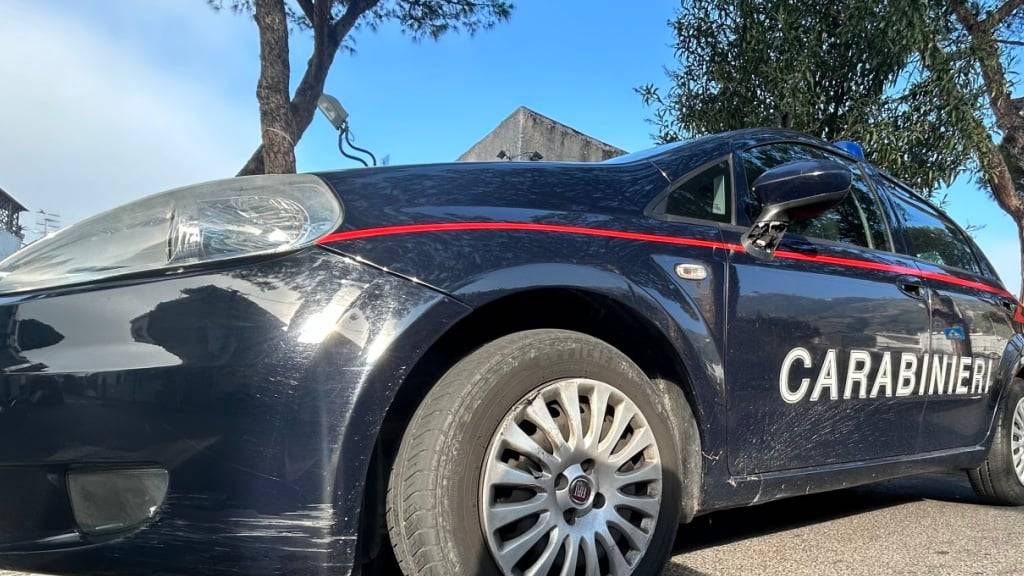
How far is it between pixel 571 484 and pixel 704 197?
113 cm

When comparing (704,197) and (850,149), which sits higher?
(850,149)

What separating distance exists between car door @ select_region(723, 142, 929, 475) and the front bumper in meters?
1.21

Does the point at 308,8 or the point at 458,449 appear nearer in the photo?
the point at 458,449

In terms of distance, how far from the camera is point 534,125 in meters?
6.65

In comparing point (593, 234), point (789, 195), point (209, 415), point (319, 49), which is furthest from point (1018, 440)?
point (319, 49)

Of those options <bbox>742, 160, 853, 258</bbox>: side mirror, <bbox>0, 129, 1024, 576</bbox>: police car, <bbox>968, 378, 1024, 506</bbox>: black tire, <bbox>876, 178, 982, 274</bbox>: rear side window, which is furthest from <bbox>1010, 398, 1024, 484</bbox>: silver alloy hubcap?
<bbox>742, 160, 853, 258</bbox>: side mirror

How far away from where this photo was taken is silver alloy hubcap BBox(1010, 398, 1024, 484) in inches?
154

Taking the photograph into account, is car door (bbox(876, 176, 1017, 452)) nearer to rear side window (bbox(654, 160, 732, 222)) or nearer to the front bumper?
rear side window (bbox(654, 160, 732, 222))

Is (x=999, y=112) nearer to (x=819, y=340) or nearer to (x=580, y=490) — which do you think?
(x=819, y=340)

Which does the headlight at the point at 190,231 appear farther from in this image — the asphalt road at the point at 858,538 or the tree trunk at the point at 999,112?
the tree trunk at the point at 999,112

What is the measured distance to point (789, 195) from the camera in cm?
242

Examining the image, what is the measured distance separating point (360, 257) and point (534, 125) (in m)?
5.18

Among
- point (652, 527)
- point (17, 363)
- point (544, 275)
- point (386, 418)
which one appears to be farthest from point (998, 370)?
point (17, 363)

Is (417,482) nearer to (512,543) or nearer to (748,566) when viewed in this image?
(512,543)
